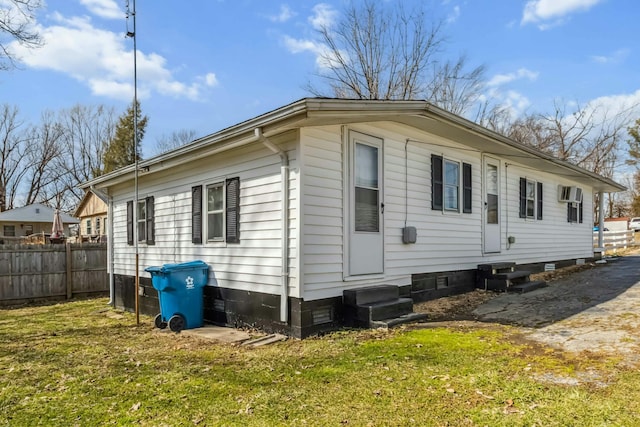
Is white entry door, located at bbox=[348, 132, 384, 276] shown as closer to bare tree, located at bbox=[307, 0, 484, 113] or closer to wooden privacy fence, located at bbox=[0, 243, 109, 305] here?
wooden privacy fence, located at bbox=[0, 243, 109, 305]

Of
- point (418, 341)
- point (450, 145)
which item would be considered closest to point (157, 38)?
point (450, 145)

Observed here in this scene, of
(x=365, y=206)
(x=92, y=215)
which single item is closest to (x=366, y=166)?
(x=365, y=206)

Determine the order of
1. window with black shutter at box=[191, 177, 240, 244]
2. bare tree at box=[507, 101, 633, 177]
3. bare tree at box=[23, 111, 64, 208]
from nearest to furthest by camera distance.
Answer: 1. window with black shutter at box=[191, 177, 240, 244]
2. bare tree at box=[507, 101, 633, 177]
3. bare tree at box=[23, 111, 64, 208]

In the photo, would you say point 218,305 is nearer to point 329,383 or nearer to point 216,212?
point 216,212

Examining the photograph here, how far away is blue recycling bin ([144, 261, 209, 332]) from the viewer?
6258 millimetres

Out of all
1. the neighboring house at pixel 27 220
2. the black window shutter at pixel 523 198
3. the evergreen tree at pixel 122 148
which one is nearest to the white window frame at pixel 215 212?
the black window shutter at pixel 523 198

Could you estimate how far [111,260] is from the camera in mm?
10125

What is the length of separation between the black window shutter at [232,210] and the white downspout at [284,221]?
3.80 ft

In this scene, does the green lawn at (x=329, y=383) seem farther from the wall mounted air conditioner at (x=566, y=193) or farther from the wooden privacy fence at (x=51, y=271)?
the wall mounted air conditioner at (x=566, y=193)

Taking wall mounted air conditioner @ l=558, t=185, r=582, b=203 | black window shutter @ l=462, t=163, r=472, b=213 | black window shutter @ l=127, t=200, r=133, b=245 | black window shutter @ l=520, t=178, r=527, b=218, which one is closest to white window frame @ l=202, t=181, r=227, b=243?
black window shutter @ l=127, t=200, r=133, b=245

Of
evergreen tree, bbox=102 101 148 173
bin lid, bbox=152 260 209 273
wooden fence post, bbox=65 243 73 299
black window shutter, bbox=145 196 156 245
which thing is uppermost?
evergreen tree, bbox=102 101 148 173

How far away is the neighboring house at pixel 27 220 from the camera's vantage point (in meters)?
28.8

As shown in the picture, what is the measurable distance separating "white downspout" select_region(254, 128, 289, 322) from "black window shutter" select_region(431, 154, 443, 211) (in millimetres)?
3097

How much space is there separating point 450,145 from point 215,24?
6.14 m
